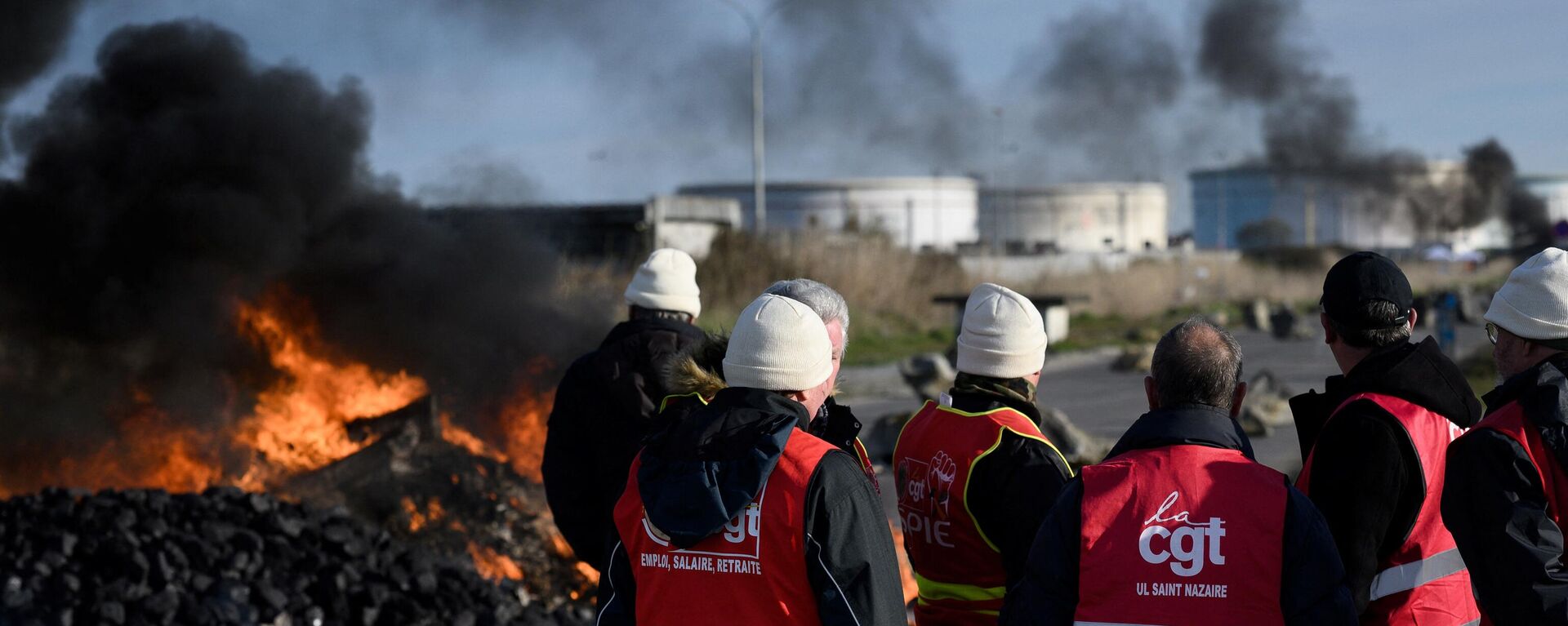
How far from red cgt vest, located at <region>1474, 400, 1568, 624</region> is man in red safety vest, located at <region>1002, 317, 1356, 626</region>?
1.98 ft

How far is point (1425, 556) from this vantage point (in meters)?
2.82

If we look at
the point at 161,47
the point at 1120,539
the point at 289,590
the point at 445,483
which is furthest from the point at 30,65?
the point at 1120,539

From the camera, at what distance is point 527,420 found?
1025 centimetres

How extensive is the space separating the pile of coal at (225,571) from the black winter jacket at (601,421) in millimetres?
2080

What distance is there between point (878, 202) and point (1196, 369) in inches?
1809

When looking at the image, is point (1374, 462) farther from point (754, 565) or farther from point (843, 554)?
point (754, 565)

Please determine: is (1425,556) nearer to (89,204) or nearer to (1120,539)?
(1120,539)

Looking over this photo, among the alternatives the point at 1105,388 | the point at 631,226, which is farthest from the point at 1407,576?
the point at 631,226

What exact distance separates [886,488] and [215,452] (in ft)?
17.2

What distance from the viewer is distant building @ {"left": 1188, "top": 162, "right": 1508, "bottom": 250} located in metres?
49.7

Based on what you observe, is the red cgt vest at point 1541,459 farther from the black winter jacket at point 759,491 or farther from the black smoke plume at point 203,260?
the black smoke plume at point 203,260

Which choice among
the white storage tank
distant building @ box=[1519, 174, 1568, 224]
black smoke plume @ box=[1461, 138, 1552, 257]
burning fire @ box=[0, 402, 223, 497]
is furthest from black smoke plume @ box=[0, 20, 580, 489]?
distant building @ box=[1519, 174, 1568, 224]

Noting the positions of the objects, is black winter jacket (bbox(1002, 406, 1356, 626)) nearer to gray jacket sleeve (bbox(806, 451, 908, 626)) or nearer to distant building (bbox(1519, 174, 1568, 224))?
gray jacket sleeve (bbox(806, 451, 908, 626))

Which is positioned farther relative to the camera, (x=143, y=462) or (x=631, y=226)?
(x=631, y=226)
